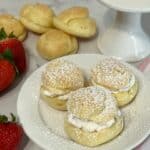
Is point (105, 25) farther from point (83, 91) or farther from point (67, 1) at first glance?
point (83, 91)

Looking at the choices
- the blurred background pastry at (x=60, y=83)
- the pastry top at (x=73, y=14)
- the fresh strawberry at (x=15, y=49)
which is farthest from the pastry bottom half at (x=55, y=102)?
the pastry top at (x=73, y=14)

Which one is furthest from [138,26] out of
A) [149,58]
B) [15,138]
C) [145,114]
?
[15,138]

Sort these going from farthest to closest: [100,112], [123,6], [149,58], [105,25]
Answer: [105,25]
[149,58]
[123,6]
[100,112]

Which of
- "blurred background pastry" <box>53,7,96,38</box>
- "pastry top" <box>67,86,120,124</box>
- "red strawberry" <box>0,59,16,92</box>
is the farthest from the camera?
"blurred background pastry" <box>53,7,96,38</box>

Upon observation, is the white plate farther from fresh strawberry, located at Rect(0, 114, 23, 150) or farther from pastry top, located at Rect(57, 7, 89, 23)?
pastry top, located at Rect(57, 7, 89, 23)

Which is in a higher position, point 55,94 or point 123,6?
point 123,6

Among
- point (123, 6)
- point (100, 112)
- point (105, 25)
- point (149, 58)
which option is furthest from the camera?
point (105, 25)

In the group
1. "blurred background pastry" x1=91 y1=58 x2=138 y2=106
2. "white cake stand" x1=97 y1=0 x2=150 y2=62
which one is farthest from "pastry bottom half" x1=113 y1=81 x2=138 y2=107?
"white cake stand" x1=97 y1=0 x2=150 y2=62
